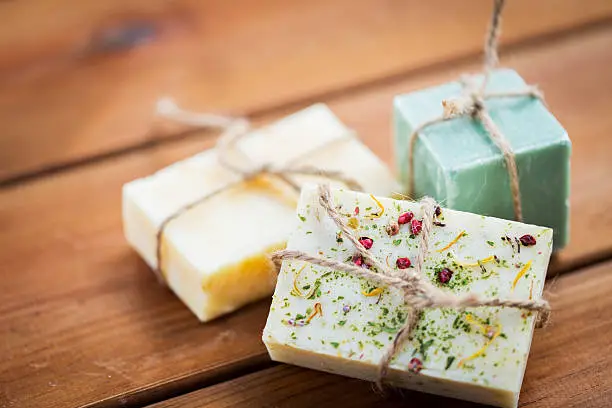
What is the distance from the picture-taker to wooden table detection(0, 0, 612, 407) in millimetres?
1193

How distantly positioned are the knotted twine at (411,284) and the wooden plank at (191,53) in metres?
0.53

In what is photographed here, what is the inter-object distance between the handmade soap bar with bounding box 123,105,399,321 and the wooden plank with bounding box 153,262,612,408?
5.3 inches

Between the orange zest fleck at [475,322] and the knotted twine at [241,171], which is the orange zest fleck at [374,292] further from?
the knotted twine at [241,171]

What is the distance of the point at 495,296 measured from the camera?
1.07 meters

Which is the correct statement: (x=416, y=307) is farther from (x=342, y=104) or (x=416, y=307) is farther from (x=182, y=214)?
(x=342, y=104)

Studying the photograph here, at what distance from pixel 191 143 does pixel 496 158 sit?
579 millimetres

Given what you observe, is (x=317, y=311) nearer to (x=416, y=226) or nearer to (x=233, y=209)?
(x=416, y=226)

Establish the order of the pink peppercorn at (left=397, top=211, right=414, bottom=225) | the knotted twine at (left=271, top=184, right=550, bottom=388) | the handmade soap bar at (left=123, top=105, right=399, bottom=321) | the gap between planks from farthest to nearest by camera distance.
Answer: the gap between planks, the handmade soap bar at (left=123, top=105, right=399, bottom=321), the pink peppercorn at (left=397, top=211, right=414, bottom=225), the knotted twine at (left=271, top=184, right=550, bottom=388)

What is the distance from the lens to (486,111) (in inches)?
48.7

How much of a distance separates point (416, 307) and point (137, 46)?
0.91 meters

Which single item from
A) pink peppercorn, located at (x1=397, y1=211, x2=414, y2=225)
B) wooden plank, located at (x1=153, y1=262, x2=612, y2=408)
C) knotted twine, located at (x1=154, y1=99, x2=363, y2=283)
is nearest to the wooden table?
wooden plank, located at (x1=153, y1=262, x2=612, y2=408)

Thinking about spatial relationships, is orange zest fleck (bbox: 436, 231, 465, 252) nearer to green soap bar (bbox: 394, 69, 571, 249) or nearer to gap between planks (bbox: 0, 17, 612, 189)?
green soap bar (bbox: 394, 69, 571, 249)

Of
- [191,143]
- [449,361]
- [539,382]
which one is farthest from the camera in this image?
[191,143]

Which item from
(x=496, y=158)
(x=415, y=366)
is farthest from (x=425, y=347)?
(x=496, y=158)
